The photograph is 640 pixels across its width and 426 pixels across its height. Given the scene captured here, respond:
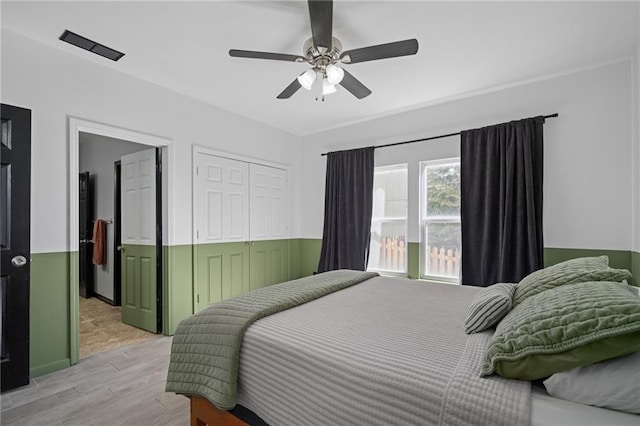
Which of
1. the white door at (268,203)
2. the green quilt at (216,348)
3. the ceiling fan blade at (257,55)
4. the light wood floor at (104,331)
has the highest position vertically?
the ceiling fan blade at (257,55)

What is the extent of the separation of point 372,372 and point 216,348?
77 cm

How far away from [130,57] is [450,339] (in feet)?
10.3

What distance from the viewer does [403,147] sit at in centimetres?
384

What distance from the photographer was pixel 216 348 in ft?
4.71

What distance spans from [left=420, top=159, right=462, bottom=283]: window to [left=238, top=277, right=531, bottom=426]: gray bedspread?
1.92 meters

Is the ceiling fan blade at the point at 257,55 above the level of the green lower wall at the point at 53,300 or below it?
above

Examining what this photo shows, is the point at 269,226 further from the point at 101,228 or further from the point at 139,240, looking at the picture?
the point at 101,228

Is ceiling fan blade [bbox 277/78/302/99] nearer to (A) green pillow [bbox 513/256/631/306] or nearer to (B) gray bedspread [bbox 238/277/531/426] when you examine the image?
(B) gray bedspread [bbox 238/277/531/426]

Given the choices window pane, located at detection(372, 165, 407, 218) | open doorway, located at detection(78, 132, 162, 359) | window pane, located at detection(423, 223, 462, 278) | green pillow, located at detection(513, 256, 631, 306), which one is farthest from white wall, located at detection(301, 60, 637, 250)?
open doorway, located at detection(78, 132, 162, 359)

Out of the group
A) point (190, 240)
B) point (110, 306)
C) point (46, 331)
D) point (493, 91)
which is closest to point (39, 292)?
point (46, 331)

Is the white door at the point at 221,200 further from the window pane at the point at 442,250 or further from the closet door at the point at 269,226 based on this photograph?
the window pane at the point at 442,250

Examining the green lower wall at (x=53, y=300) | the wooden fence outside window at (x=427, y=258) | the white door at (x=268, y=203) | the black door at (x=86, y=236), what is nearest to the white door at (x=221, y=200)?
the white door at (x=268, y=203)

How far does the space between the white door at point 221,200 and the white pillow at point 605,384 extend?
130 inches

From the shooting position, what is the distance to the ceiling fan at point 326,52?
1.77 meters
